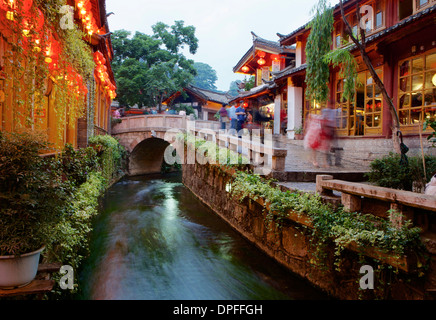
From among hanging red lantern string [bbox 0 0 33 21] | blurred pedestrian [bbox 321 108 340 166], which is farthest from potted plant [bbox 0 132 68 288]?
blurred pedestrian [bbox 321 108 340 166]

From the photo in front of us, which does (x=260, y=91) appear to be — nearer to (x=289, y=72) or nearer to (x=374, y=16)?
(x=289, y=72)

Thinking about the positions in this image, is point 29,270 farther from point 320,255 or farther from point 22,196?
point 320,255

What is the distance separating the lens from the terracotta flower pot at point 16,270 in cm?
278

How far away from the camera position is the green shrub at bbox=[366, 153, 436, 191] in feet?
16.3

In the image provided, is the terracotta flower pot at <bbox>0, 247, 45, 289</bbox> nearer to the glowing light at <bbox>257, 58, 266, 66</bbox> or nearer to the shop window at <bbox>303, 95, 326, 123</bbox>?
the shop window at <bbox>303, 95, 326, 123</bbox>

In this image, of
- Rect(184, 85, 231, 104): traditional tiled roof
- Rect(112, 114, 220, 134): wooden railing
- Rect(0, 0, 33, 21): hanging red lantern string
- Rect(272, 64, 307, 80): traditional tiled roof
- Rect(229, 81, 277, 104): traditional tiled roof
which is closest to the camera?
Rect(0, 0, 33, 21): hanging red lantern string

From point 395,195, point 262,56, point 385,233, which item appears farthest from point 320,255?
point 262,56

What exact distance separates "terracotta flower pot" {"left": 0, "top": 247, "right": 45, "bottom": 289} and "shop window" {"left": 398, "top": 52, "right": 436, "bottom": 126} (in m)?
9.16

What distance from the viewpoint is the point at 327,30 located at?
6.42 m

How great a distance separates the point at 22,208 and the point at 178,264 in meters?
3.86

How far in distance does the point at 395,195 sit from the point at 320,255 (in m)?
1.34

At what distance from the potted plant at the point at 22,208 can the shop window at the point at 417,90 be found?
8904mm

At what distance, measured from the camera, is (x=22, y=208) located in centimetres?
287

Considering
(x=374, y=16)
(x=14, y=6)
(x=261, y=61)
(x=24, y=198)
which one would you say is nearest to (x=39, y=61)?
(x=14, y=6)
